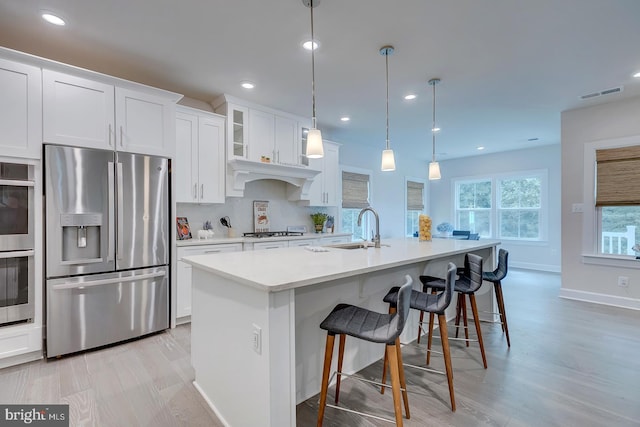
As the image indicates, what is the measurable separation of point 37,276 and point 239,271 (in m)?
2.09

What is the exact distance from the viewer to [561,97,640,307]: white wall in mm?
3938

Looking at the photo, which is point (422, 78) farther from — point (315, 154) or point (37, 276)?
point (37, 276)

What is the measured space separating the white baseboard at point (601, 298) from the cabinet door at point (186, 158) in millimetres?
5251

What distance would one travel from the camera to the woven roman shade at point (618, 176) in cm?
387

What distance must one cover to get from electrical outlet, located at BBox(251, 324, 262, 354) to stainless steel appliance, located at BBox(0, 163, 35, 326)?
2.26m

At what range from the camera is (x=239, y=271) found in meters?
1.57

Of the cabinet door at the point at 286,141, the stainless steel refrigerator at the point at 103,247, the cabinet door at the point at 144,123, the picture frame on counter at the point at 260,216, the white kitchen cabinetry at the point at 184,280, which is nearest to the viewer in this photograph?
the stainless steel refrigerator at the point at 103,247

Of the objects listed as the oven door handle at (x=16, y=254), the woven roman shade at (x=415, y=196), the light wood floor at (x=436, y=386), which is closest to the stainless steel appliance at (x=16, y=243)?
the oven door handle at (x=16, y=254)

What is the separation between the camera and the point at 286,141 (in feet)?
14.5

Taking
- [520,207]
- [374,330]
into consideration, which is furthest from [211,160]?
[520,207]

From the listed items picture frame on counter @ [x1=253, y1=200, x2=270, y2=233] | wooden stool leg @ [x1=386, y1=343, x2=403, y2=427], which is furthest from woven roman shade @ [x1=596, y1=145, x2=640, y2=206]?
picture frame on counter @ [x1=253, y1=200, x2=270, y2=233]

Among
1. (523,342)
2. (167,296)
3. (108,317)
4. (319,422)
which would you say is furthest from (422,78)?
(108,317)

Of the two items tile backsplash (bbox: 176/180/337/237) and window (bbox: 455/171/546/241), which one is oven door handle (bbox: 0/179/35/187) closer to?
tile backsplash (bbox: 176/180/337/237)

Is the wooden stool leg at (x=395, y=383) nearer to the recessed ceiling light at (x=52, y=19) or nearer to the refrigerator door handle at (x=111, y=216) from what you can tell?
the refrigerator door handle at (x=111, y=216)
